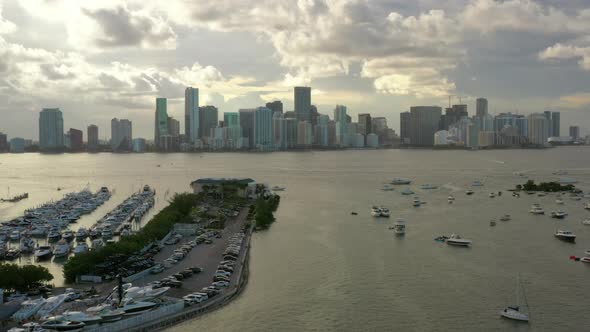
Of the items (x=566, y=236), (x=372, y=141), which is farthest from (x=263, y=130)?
(x=566, y=236)

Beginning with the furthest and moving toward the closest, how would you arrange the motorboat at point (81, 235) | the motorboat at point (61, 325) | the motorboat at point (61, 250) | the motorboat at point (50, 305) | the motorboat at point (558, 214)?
the motorboat at point (558, 214) → the motorboat at point (81, 235) → the motorboat at point (61, 250) → the motorboat at point (50, 305) → the motorboat at point (61, 325)

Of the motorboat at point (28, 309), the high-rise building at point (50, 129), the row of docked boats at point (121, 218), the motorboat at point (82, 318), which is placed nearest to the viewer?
the motorboat at point (82, 318)

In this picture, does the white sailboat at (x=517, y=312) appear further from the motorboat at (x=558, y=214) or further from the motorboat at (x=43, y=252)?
the motorboat at (x=558, y=214)

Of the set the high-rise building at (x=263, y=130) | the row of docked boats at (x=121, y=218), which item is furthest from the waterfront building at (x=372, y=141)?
the row of docked boats at (x=121, y=218)

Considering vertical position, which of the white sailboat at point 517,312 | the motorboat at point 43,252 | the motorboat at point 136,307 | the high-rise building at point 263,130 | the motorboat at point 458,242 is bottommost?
the white sailboat at point 517,312

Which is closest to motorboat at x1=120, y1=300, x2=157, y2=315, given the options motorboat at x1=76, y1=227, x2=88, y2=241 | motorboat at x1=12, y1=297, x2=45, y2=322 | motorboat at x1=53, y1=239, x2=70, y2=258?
motorboat at x1=12, y1=297, x2=45, y2=322

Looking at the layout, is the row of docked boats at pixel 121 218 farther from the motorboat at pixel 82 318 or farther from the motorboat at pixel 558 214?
the motorboat at pixel 558 214

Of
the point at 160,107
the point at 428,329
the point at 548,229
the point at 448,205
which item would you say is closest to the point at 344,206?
the point at 448,205

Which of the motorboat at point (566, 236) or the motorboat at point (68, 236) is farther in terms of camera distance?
the motorboat at point (68, 236)

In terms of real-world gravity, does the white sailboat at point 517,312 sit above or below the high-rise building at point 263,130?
below
